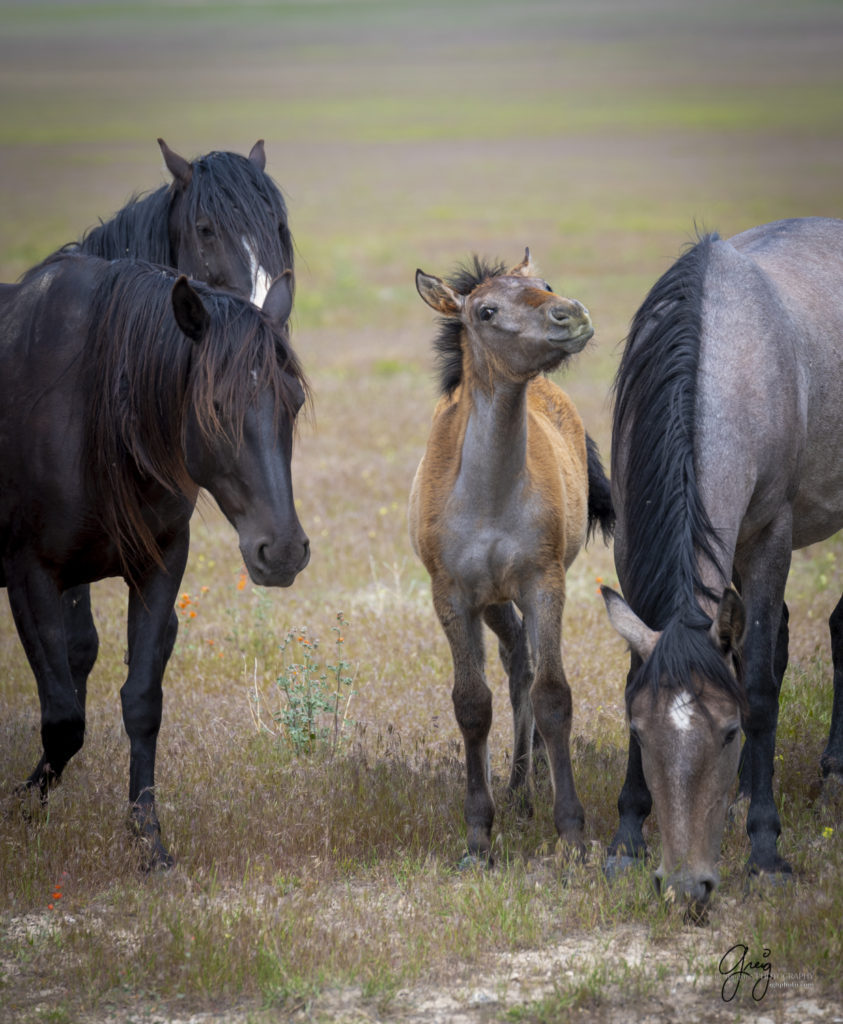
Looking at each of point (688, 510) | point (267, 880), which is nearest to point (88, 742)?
point (267, 880)

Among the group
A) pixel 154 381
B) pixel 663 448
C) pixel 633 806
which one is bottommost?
pixel 633 806

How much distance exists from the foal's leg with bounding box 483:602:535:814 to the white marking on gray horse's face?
5.70ft

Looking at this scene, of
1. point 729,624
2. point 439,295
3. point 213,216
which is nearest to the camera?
point 729,624

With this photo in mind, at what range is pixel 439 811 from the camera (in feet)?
15.9

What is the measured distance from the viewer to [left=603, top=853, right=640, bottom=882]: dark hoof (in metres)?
4.16

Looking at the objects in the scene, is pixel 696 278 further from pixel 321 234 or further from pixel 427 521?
pixel 321 234

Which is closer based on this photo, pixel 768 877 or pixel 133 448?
pixel 768 877

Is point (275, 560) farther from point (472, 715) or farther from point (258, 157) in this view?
point (258, 157)

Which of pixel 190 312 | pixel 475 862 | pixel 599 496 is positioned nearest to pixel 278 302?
pixel 190 312

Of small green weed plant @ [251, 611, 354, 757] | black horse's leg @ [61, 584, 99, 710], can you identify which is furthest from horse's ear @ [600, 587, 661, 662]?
black horse's leg @ [61, 584, 99, 710]

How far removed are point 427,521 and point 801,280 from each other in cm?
197

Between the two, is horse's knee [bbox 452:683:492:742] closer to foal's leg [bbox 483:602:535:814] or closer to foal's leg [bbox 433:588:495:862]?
foal's leg [bbox 433:588:495:862]

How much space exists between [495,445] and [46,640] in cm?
180

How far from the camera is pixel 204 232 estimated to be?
225 inches
